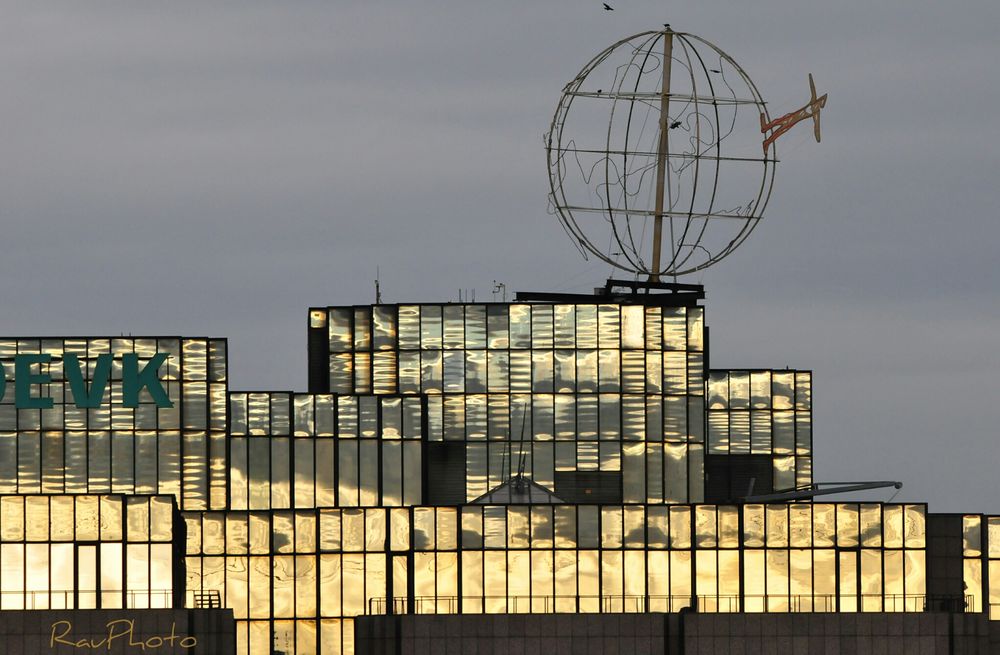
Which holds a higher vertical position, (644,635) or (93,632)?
(93,632)

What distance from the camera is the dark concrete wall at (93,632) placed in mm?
173875

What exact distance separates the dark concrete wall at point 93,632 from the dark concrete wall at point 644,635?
12.6 m

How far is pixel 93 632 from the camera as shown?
173875 millimetres

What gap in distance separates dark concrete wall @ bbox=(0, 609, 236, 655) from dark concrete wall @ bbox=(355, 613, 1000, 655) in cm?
1260

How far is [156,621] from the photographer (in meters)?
175

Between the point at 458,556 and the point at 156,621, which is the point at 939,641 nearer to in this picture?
the point at 458,556

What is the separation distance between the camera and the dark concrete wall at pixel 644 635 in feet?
586

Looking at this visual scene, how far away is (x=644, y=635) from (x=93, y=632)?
32876 millimetres

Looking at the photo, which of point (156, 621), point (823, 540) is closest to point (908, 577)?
point (823, 540)

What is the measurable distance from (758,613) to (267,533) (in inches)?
1441

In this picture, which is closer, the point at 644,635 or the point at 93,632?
the point at 93,632

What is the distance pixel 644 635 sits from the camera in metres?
179

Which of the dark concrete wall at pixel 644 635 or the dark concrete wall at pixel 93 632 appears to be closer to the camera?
the dark concrete wall at pixel 93 632

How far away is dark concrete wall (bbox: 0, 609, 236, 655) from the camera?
173875mm
